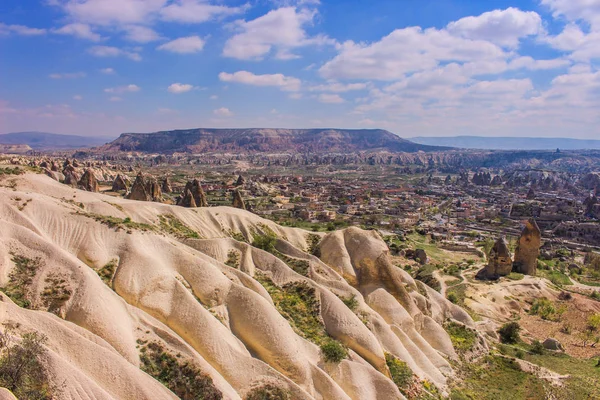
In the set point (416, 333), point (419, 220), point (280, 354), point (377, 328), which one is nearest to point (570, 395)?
point (416, 333)

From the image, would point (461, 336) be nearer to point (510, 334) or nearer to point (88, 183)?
point (510, 334)

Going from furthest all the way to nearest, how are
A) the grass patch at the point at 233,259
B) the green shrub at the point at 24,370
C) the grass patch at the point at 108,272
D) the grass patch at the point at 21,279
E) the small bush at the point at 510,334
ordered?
the small bush at the point at 510,334 < the grass patch at the point at 233,259 < the grass patch at the point at 108,272 < the grass patch at the point at 21,279 < the green shrub at the point at 24,370

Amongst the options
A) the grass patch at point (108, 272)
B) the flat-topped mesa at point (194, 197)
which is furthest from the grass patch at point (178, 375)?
the flat-topped mesa at point (194, 197)

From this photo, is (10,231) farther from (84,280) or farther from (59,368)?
(59,368)

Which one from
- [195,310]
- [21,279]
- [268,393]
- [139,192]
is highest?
[139,192]

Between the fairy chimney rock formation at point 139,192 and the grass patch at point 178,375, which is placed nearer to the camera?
the grass patch at point 178,375

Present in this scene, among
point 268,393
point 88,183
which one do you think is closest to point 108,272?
point 268,393

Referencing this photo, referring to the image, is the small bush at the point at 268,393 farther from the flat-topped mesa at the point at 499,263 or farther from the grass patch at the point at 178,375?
the flat-topped mesa at the point at 499,263
